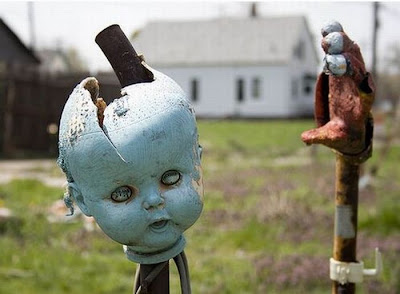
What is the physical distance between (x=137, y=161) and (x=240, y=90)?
27361 mm

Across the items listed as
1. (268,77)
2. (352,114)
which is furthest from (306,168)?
→ (268,77)

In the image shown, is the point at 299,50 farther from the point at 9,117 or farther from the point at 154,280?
the point at 154,280

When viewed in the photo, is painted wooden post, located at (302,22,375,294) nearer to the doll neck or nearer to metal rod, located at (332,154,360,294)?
metal rod, located at (332,154,360,294)

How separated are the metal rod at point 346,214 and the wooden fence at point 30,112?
12.7 meters

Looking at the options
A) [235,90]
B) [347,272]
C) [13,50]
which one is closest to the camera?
[347,272]

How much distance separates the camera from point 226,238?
691cm

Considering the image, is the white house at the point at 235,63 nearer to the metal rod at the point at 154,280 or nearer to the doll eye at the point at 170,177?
the metal rod at the point at 154,280

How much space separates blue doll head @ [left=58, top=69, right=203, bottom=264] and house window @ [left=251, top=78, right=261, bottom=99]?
27.1 meters

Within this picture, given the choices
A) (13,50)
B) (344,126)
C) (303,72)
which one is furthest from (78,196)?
(303,72)

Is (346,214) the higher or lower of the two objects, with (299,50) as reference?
higher

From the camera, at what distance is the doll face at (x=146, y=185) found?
1.47m

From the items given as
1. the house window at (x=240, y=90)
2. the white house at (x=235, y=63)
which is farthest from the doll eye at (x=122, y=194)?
the house window at (x=240, y=90)

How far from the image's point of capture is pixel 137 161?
4.83 feet

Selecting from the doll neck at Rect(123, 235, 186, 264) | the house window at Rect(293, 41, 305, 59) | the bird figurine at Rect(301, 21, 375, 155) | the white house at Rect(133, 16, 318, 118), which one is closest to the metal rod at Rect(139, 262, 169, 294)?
the doll neck at Rect(123, 235, 186, 264)
